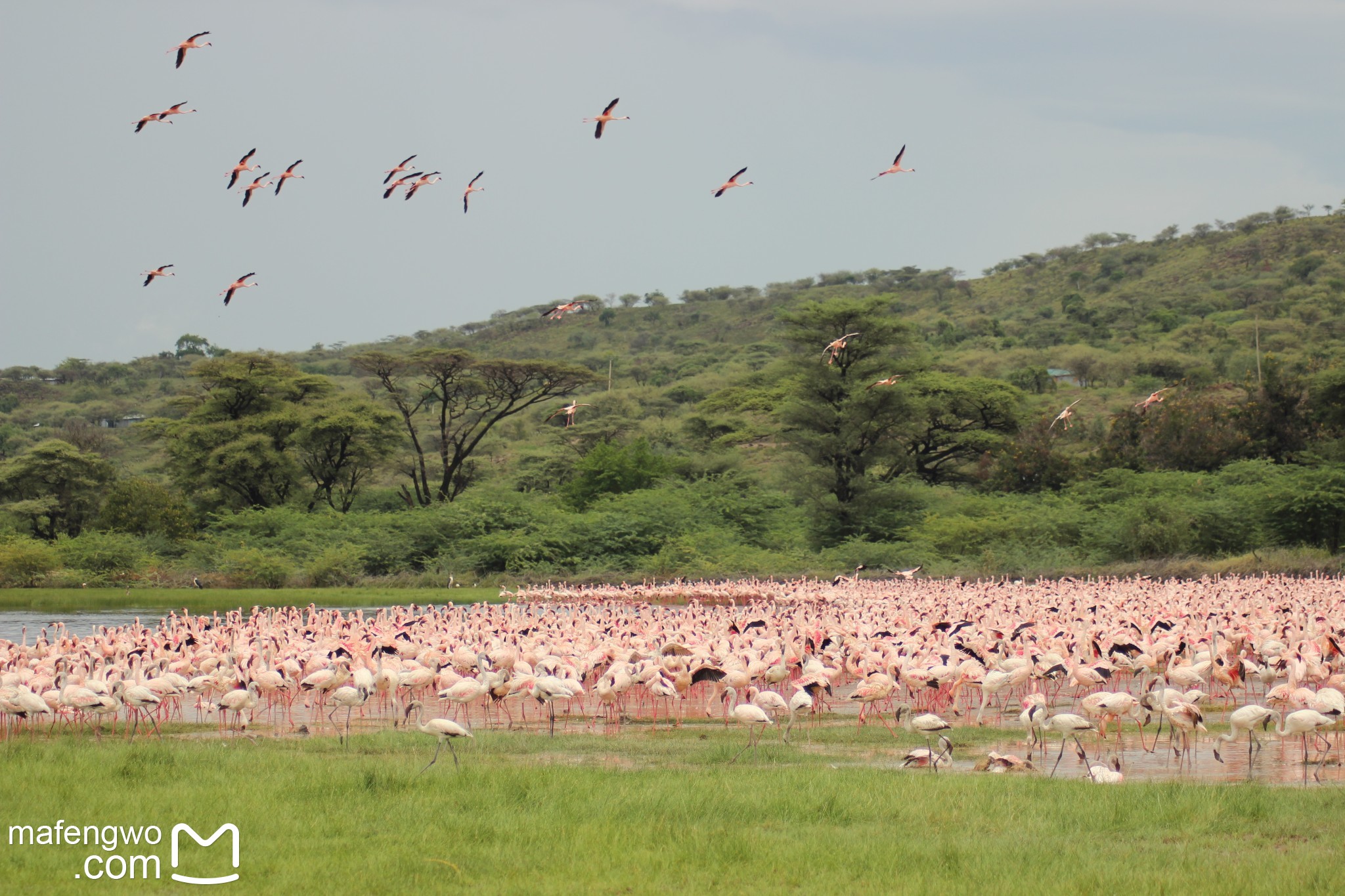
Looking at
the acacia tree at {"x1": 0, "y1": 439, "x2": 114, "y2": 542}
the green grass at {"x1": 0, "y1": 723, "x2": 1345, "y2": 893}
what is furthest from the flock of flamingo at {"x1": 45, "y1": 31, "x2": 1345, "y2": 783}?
the acacia tree at {"x1": 0, "y1": 439, "x2": 114, "y2": 542}

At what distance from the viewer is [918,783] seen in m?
7.75

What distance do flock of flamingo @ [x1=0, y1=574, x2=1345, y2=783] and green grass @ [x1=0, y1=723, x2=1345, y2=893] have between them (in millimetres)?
1007

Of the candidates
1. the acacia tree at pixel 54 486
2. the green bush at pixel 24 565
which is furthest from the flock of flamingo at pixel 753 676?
the acacia tree at pixel 54 486

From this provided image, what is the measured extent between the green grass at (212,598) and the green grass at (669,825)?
1955 cm

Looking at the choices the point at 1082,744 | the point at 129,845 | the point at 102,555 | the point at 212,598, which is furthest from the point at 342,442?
Answer: the point at 129,845

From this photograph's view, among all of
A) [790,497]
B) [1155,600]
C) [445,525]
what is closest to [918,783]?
[1155,600]

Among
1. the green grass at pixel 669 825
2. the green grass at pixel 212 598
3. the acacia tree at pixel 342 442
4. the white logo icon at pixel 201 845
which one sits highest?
the acacia tree at pixel 342 442

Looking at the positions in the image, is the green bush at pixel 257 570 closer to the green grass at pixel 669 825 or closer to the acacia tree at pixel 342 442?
the acacia tree at pixel 342 442

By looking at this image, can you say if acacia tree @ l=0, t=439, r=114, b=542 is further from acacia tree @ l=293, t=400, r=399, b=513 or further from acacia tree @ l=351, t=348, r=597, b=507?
acacia tree @ l=351, t=348, r=597, b=507

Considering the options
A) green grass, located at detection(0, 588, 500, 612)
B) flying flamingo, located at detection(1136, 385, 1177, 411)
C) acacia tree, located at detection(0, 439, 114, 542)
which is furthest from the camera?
acacia tree, located at detection(0, 439, 114, 542)

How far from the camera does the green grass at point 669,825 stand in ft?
19.2

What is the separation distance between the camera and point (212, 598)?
2820 centimetres

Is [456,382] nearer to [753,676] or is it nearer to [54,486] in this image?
[54,486]

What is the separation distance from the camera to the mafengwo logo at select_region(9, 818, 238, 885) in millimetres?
5918
